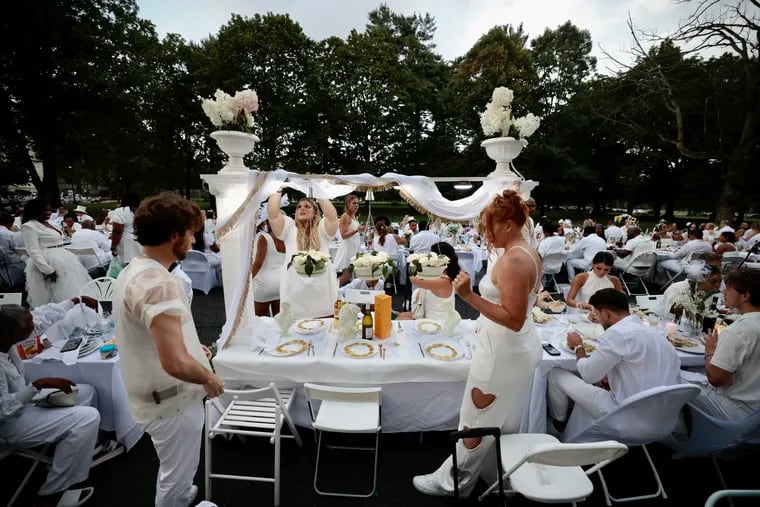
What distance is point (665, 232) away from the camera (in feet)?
36.0

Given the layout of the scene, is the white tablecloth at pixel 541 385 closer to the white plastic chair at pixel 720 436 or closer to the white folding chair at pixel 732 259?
the white plastic chair at pixel 720 436

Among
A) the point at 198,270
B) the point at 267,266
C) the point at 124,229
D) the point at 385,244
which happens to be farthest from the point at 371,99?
the point at 267,266

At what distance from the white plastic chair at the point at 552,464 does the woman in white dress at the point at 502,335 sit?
0.17 m

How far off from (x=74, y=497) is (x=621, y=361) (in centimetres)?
411

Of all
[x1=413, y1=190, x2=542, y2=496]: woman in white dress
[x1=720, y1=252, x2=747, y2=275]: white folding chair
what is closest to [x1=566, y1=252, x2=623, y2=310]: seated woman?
[x1=413, y1=190, x2=542, y2=496]: woman in white dress

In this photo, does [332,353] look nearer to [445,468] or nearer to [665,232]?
[445,468]

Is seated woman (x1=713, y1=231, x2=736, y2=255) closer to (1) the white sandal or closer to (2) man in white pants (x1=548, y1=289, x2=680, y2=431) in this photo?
(2) man in white pants (x1=548, y1=289, x2=680, y2=431)

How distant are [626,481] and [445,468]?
158 centimetres

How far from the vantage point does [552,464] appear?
6.09 feet

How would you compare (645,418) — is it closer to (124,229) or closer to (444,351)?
(444,351)

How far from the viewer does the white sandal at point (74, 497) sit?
2.40 m

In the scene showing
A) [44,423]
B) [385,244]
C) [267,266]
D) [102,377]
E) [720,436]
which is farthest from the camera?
[385,244]

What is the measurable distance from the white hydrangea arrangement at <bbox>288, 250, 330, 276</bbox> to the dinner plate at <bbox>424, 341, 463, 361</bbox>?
1424 mm

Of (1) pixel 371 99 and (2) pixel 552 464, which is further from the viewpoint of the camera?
(1) pixel 371 99
